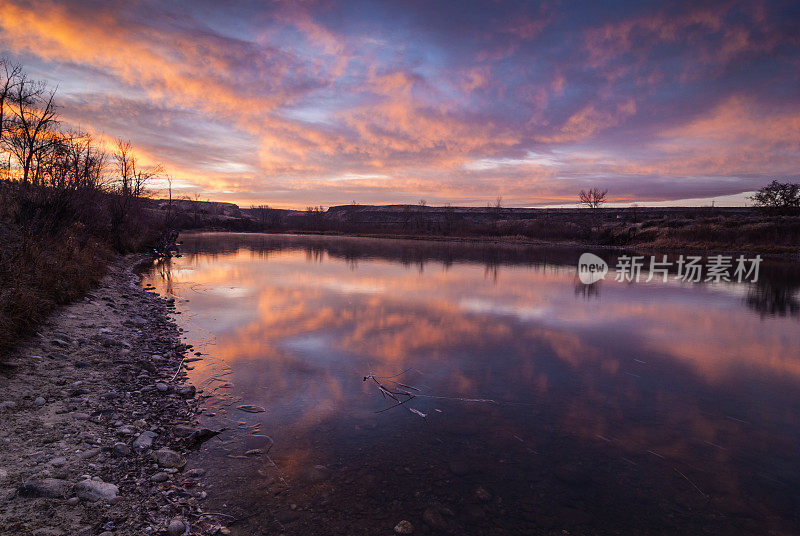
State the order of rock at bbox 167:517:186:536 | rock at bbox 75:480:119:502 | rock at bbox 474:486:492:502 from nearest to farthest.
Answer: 1. rock at bbox 167:517:186:536
2. rock at bbox 75:480:119:502
3. rock at bbox 474:486:492:502

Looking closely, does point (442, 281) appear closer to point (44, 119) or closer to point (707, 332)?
point (707, 332)

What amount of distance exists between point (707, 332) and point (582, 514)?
9.71 metres

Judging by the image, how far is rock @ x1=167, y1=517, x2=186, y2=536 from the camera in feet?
10.8

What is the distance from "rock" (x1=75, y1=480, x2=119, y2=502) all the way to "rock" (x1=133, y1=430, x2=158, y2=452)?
801mm

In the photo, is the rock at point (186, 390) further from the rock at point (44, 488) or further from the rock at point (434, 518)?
the rock at point (434, 518)

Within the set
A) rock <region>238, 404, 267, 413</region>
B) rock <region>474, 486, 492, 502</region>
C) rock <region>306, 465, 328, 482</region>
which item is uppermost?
rock <region>238, 404, 267, 413</region>

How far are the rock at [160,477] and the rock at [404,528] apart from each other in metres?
2.47

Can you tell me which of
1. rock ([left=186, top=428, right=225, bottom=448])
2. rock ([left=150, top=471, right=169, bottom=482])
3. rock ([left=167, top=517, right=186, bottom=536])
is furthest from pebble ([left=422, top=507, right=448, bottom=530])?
rock ([left=186, top=428, right=225, bottom=448])

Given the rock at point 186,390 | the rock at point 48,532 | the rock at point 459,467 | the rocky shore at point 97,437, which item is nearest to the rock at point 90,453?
the rocky shore at point 97,437

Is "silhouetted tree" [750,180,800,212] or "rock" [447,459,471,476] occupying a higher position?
"silhouetted tree" [750,180,800,212]

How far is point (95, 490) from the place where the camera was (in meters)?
3.60

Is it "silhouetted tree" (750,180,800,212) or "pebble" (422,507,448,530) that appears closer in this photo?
"pebble" (422,507,448,530)

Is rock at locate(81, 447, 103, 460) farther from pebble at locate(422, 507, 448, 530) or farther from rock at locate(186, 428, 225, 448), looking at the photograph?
pebble at locate(422, 507, 448, 530)

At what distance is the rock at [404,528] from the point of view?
359 cm
